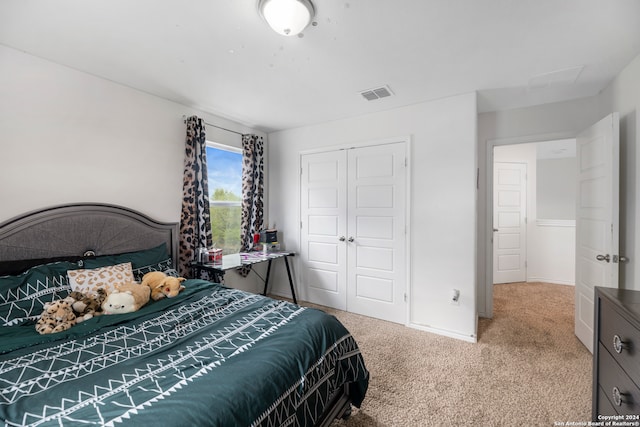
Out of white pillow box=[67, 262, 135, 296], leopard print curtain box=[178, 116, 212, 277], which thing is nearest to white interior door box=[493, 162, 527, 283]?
leopard print curtain box=[178, 116, 212, 277]

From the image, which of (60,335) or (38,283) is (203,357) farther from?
(38,283)

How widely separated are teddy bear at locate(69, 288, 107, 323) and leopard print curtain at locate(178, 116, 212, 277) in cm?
110

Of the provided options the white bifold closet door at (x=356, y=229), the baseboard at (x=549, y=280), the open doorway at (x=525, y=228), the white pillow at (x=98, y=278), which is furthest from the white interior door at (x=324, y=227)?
the baseboard at (x=549, y=280)

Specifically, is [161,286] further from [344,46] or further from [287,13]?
[344,46]

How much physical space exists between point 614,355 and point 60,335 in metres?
2.71

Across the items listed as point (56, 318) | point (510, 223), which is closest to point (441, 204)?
point (510, 223)

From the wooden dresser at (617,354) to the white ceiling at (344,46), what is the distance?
1.61 m

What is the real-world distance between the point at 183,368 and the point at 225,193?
2.69 metres

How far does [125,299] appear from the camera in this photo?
1790 millimetres

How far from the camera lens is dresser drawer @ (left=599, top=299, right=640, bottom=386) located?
1.03m

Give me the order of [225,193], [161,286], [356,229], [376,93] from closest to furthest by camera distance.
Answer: [161,286]
[376,93]
[356,229]
[225,193]

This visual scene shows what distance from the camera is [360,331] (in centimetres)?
293

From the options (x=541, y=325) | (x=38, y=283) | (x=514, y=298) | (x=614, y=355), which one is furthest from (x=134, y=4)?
(x=514, y=298)

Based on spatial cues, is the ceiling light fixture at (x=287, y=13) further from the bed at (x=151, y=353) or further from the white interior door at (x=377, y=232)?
the white interior door at (x=377, y=232)
